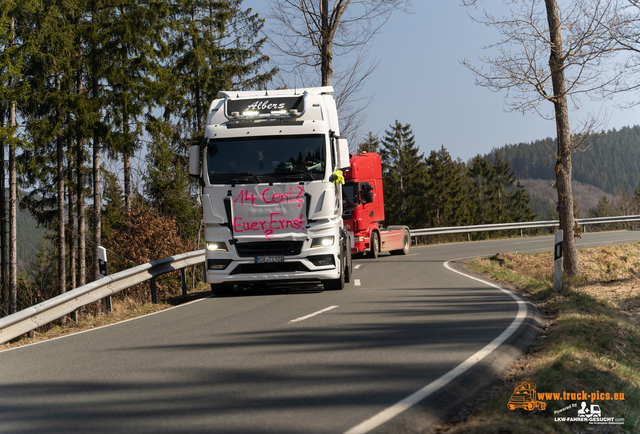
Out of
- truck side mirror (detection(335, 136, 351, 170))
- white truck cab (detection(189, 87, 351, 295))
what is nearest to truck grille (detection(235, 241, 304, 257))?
white truck cab (detection(189, 87, 351, 295))

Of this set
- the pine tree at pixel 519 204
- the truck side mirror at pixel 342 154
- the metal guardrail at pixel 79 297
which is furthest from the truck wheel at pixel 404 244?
the pine tree at pixel 519 204

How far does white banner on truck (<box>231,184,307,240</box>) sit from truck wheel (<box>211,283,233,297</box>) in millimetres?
1586

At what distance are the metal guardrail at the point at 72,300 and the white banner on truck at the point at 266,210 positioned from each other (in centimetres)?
215

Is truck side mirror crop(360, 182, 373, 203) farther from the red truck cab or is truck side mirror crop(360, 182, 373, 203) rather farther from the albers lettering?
the albers lettering

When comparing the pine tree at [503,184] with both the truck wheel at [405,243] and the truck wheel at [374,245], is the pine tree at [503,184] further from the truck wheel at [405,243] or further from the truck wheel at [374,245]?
the truck wheel at [374,245]

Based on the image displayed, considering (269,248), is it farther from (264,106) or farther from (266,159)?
(264,106)

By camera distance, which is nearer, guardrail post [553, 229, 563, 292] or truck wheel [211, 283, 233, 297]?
guardrail post [553, 229, 563, 292]

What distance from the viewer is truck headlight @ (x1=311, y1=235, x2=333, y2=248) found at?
36.3 ft

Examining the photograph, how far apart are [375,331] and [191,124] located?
26481 millimetres

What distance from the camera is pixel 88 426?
4.14 m

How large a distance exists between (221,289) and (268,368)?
676cm

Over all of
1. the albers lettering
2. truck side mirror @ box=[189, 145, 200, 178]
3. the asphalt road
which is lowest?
the asphalt road

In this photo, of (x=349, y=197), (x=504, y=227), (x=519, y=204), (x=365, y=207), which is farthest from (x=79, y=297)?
(x=519, y=204)

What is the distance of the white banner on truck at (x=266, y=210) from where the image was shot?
10.9m
